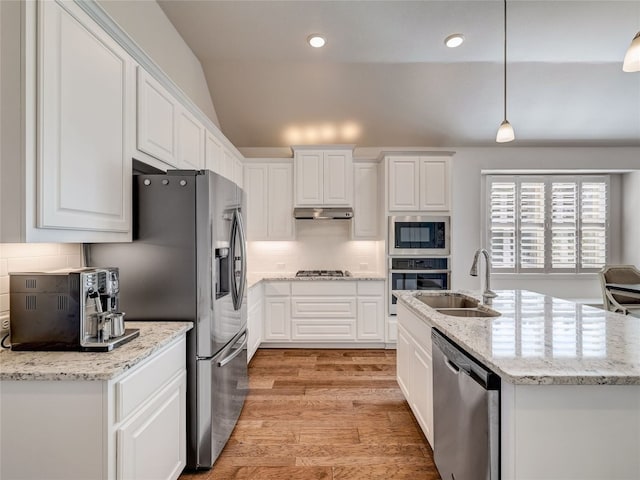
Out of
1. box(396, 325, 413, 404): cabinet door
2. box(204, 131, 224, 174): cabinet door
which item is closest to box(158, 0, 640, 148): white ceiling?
box(204, 131, 224, 174): cabinet door

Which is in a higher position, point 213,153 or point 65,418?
point 213,153

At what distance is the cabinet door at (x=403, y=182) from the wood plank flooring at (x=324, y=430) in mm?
1918

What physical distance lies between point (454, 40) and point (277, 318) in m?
3.55

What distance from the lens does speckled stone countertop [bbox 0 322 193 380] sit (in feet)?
3.86

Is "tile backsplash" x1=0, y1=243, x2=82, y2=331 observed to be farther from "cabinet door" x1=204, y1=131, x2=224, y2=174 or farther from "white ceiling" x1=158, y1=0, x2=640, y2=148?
"white ceiling" x1=158, y1=0, x2=640, y2=148

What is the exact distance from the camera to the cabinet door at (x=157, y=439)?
1.29 metres

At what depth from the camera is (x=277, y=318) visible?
156 inches

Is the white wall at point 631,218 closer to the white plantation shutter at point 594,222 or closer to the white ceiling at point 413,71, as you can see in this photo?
the white plantation shutter at point 594,222

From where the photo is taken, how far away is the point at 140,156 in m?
1.91

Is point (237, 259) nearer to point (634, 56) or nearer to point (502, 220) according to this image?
point (634, 56)

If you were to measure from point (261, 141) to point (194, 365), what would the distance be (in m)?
3.39

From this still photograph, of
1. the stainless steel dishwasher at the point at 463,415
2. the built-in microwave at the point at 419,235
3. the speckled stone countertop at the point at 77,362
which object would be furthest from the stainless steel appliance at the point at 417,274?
the speckled stone countertop at the point at 77,362

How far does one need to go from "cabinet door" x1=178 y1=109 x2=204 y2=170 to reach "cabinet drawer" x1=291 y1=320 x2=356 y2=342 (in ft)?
7.31

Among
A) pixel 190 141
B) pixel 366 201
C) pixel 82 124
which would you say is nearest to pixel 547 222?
pixel 366 201
